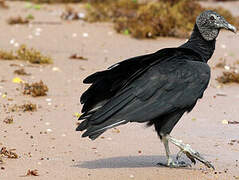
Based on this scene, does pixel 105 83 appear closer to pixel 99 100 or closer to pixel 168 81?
pixel 99 100

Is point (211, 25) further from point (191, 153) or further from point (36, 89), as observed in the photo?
point (36, 89)

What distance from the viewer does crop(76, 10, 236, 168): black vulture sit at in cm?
570

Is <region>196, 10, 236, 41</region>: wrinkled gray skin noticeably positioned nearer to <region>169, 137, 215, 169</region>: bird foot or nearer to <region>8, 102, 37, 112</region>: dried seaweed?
<region>169, 137, 215, 169</region>: bird foot

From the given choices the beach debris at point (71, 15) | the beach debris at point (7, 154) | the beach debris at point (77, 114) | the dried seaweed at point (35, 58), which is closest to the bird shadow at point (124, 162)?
the beach debris at point (7, 154)

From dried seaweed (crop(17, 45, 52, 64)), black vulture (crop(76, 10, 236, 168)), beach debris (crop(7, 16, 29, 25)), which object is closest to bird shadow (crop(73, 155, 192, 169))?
black vulture (crop(76, 10, 236, 168))

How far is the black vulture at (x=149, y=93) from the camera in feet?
18.7

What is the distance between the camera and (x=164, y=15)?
13.7 meters

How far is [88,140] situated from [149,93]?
144cm

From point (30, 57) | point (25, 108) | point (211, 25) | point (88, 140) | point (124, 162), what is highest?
point (211, 25)

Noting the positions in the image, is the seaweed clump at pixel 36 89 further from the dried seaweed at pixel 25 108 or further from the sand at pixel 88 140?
the dried seaweed at pixel 25 108

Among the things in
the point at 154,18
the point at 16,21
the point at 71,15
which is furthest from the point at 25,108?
the point at 71,15

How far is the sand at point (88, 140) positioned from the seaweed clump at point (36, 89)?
0.36 feet

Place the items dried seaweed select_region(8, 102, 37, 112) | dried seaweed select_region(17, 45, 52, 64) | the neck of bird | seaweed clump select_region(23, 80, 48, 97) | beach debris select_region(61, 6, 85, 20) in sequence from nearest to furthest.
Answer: the neck of bird
dried seaweed select_region(8, 102, 37, 112)
seaweed clump select_region(23, 80, 48, 97)
dried seaweed select_region(17, 45, 52, 64)
beach debris select_region(61, 6, 85, 20)

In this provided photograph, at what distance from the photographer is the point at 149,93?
578cm
